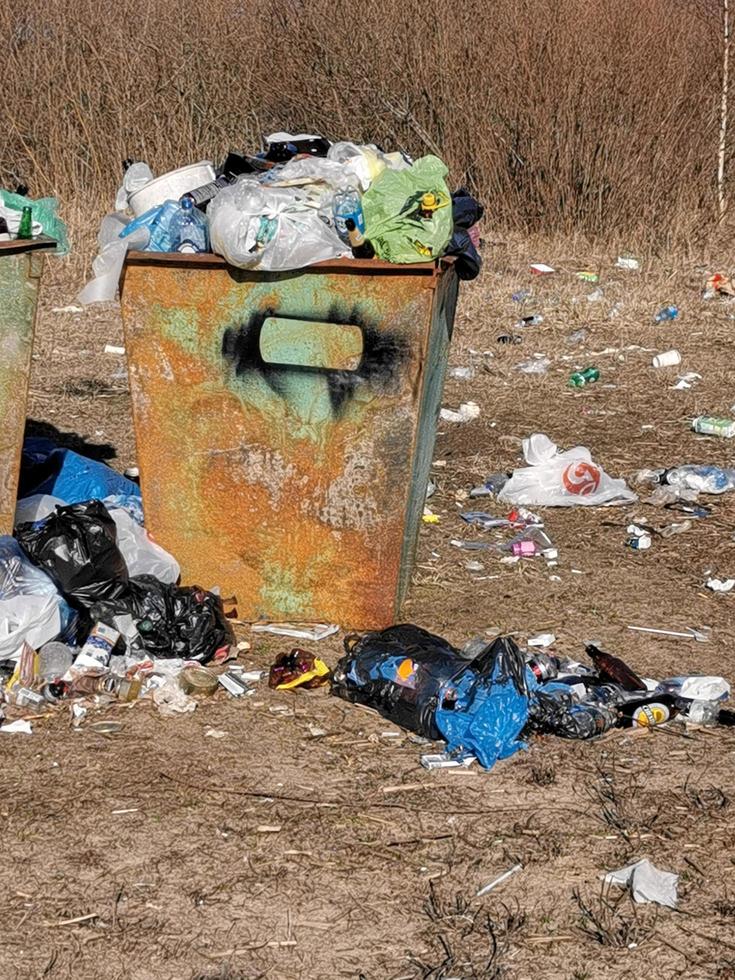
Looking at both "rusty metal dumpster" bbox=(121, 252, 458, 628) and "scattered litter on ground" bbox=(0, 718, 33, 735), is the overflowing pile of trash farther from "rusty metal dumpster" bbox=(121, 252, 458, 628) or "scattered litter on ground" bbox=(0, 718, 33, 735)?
"scattered litter on ground" bbox=(0, 718, 33, 735)

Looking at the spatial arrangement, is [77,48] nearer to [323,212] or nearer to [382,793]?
[323,212]

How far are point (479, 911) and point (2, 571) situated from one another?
1.94m

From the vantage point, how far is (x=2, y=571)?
4137mm

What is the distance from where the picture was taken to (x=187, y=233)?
431cm

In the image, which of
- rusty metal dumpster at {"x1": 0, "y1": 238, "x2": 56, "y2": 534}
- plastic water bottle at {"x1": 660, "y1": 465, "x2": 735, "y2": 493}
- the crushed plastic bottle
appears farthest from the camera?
the crushed plastic bottle

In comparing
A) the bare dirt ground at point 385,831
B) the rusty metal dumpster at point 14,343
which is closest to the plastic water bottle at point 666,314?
the bare dirt ground at point 385,831

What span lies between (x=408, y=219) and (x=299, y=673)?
1.49 metres

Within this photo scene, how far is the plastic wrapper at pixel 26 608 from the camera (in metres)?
4.09

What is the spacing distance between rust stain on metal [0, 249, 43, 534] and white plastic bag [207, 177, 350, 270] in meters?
0.69

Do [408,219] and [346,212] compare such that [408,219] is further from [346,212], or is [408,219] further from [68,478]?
[68,478]

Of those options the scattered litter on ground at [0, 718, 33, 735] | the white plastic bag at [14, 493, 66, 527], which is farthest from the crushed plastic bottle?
the scattered litter on ground at [0, 718, 33, 735]

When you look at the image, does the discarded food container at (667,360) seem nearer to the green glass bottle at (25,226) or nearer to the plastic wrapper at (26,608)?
the green glass bottle at (25,226)

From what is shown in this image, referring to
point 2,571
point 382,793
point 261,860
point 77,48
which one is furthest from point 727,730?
point 77,48

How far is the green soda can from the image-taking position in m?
8.11
